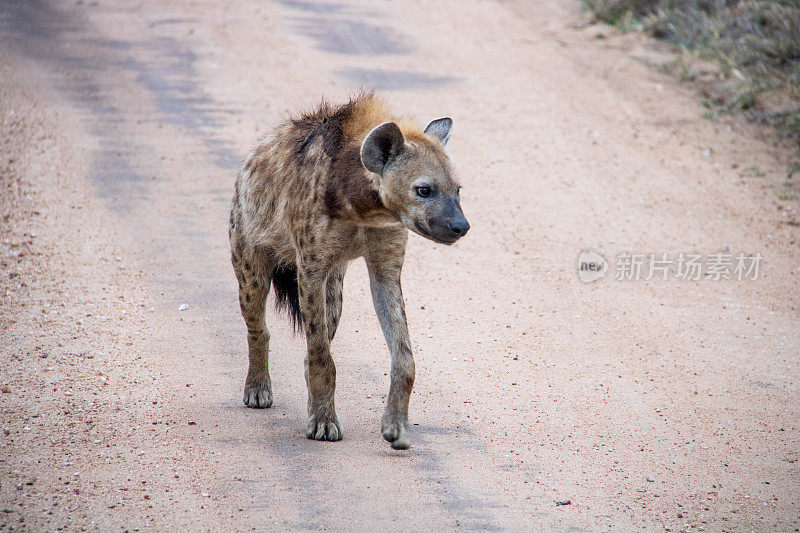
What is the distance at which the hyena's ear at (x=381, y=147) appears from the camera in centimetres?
396

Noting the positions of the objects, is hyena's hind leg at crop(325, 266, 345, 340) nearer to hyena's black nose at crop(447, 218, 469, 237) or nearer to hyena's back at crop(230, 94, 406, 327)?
hyena's back at crop(230, 94, 406, 327)

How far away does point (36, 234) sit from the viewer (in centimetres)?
697

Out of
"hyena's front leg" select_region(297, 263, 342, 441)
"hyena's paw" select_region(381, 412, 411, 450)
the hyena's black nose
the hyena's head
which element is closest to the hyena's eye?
the hyena's head

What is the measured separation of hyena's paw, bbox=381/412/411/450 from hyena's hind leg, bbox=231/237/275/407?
2.90 feet

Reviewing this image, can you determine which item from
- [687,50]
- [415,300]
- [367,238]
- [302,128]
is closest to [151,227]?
[415,300]

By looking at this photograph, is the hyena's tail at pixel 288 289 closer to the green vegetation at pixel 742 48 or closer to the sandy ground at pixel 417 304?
the sandy ground at pixel 417 304

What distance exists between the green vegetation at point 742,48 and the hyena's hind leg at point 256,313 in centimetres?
745

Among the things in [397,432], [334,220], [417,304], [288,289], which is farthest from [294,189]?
[417,304]

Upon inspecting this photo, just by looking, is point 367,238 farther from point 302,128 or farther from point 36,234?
point 36,234

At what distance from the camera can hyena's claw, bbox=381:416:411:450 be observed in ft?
13.8

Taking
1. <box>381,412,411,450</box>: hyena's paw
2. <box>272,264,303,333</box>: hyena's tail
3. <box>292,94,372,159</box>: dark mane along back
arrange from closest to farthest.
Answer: <box>381,412,411,450</box>: hyena's paw < <box>292,94,372,159</box>: dark mane along back < <box>272,264,303,333</box>: hyena's tail

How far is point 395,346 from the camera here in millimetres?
4348

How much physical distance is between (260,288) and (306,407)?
2.44ft

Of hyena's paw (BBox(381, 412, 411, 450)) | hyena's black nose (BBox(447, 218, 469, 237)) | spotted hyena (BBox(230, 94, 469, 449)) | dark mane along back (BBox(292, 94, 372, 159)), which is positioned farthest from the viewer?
dark mane along back (BBox(292, 94, 372, 159))
